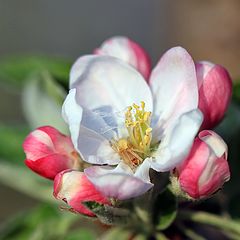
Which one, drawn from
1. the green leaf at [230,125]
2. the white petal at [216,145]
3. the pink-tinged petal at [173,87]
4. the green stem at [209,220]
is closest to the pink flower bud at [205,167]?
the white petal at [216,145]

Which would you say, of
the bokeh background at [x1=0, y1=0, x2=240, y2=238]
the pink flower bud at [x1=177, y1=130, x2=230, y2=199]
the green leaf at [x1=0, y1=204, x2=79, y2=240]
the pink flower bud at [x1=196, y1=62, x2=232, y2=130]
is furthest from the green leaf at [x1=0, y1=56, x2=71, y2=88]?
the bokeh background at [x1=0, y1=0, x2=240, y2=238]

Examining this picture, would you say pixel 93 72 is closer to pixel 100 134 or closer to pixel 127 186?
pixel 100 134

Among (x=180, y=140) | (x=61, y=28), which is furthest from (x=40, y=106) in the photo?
(x=61, y=28)

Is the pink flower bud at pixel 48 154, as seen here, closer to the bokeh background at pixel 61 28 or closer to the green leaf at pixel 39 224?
the green leaf at pixel 39 224

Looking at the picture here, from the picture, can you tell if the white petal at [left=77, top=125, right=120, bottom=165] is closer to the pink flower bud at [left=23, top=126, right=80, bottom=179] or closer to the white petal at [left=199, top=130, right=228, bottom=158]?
the pink flower bud at [left=23, top=126, right=80, bottom=179]

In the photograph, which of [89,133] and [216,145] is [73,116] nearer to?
[89,133]

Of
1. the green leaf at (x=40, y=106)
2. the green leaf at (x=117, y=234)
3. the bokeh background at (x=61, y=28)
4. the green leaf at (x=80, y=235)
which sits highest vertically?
the green leaf at (x=40, y=106)

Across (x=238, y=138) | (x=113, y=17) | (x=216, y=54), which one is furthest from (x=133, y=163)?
(x=113, y=17)

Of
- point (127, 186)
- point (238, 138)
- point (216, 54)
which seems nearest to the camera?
point (127, 186)
